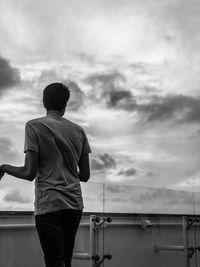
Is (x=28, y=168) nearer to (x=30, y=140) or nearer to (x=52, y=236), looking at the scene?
(x=30, y=140)

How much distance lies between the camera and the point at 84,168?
183 centimetres

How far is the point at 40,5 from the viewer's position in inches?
190

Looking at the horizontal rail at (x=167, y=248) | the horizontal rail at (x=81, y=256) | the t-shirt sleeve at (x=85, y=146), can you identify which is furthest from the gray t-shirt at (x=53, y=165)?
the horizontal rail at (x=167, y=248)

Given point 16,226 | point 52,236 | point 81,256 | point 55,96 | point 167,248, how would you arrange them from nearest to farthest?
point 52,236 → point 55,96 → point 16,226 → point 81,256 → point 167,248

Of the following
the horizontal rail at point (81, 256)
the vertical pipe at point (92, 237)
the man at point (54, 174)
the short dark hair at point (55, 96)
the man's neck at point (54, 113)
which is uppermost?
the short dark hair at point (55, 96)

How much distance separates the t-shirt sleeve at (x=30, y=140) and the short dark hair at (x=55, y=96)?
16 cm

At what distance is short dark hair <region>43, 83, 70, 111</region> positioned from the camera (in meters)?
1.75

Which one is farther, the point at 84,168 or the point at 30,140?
the point at 84,168

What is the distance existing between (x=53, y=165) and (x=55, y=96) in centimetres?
30

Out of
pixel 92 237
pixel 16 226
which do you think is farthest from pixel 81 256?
pixel 16 226

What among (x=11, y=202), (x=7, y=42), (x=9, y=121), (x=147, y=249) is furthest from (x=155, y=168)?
(x=11, y=202)

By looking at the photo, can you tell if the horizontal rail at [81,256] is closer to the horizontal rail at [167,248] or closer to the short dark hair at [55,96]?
the horizontal rail at [167,248]

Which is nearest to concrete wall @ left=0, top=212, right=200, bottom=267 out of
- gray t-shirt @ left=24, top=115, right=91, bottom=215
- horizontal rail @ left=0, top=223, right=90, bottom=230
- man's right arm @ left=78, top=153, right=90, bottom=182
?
horizontal rail @ left=0, top=223, right=90, bottom=230

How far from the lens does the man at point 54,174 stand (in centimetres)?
159
